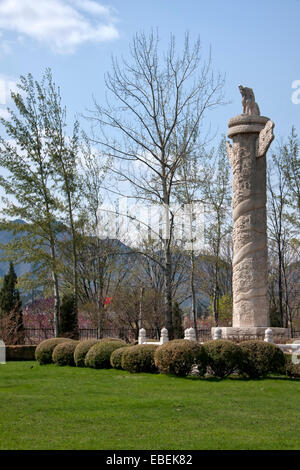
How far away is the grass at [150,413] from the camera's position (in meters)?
5.73

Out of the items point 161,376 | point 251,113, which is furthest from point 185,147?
point 161,376

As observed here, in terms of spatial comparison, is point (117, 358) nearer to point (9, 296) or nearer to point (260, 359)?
point (260, 359)

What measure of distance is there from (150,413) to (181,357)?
4.02 metres

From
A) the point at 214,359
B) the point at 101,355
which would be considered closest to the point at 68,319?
the point at 101,355

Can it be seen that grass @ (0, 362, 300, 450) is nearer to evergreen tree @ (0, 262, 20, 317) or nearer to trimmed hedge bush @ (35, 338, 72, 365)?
trimmed hedge bush @ (35, 338, 72, 365)

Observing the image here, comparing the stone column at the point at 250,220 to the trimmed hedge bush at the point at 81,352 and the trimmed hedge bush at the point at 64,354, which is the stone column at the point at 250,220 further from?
the trimmed hedge bush at the point at 64,354

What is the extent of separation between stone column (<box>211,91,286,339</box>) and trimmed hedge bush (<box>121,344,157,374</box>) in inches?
134

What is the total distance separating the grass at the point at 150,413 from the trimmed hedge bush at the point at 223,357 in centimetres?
29

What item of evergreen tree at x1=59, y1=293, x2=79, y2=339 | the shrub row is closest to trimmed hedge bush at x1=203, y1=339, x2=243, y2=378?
the shrub row

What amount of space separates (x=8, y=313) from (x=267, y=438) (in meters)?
18.8

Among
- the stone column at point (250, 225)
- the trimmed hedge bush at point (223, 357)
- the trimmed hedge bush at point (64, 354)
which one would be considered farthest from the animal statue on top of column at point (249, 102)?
the trimmed hedge bush at point (64, 354)

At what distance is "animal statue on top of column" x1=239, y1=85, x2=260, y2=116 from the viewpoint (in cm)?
1639

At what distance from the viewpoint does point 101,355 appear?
45.4 feet
